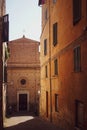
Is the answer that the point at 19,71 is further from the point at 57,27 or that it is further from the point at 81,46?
the point at 81,46

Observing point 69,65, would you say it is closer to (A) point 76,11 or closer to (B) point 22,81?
(A) point 76,11

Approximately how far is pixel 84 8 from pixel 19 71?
89.8 feet

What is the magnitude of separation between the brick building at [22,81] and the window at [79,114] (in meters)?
24.2

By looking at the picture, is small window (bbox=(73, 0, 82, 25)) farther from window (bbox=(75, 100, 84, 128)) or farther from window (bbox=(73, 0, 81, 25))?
window (bbox=(75, 100, 84, 128))

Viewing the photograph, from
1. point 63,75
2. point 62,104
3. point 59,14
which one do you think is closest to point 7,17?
point 59,14

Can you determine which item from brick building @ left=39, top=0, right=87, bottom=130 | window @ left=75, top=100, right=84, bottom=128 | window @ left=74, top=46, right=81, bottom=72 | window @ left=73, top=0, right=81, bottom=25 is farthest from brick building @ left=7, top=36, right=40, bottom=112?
window @ left=73, top=0, right=81, bottom=25

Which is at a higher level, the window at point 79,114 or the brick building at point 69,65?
the brick building at point 69,65

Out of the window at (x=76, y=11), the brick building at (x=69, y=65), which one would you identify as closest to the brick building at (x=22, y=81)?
the brick building at (x=69, y=65)

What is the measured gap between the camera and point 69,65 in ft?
49.7

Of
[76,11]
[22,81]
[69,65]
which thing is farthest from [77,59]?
[22,81]

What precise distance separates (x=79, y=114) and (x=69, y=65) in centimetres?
280

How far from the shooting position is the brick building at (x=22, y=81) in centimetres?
3838

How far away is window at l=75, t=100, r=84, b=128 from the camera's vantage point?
13.1m

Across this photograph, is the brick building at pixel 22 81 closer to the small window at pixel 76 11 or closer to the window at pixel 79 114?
the window at pixel 79 114
